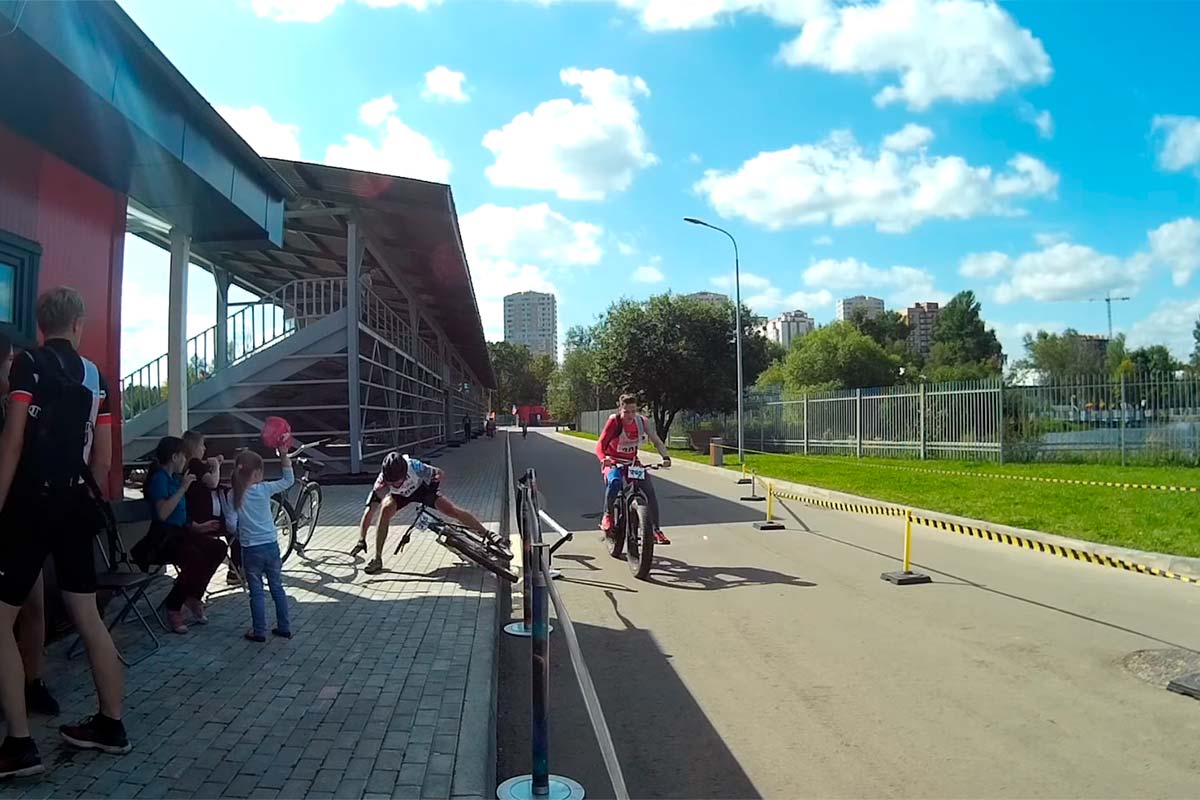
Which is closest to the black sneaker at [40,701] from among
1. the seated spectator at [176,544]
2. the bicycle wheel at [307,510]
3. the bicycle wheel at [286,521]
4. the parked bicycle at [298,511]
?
the seated spectator at [176,544]

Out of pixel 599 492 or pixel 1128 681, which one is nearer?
pixel 1128 681

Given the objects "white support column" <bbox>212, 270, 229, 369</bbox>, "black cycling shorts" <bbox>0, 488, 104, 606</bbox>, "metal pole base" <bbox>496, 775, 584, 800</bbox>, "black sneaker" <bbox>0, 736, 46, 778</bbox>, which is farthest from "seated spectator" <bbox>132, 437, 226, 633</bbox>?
"white support column" <bbox>212, 270, 229, 369</bbox>

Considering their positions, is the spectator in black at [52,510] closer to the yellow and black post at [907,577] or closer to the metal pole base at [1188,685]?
the metal pole base at [1188,685]

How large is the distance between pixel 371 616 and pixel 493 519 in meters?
6.17

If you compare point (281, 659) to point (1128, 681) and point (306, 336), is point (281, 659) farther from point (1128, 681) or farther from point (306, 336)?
point (306, 336)

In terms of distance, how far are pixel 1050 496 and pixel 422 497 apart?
1115 cm

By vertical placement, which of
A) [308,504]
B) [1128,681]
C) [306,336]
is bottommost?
[1128,681]

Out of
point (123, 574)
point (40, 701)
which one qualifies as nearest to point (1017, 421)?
point (123, 574)

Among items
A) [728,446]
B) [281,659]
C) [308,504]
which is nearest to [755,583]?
[281,659]

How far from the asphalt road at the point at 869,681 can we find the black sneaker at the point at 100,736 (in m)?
1.77

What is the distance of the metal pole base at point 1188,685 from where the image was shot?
500cm

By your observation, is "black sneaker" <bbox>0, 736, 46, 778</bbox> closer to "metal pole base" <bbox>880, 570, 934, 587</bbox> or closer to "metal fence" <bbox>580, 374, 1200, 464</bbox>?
"metal pole base" <bbox>880, 570, 934, 587</bbox>

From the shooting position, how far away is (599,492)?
59.1 feet

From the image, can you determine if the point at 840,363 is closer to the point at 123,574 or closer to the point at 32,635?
the point at 123,574
